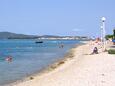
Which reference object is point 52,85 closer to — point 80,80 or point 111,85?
point 80,80

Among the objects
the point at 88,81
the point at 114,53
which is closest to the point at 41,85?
the point at 88,81

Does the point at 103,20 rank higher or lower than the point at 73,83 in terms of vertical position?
higher

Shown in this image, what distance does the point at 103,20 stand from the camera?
145 feet

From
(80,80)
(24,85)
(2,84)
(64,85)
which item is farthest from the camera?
(2,84)

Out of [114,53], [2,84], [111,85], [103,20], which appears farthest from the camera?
[103,20]

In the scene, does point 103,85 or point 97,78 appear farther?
point 97,78

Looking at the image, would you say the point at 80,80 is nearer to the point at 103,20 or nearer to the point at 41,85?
the point at 41,85

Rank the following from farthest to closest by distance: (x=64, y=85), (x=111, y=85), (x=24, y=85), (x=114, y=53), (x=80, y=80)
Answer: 1. (x=114, y=53)
2. (x=24, y=85)
3. (x=80, y=80)
4. (x=64, y=85)
5. (x=111, y=85)

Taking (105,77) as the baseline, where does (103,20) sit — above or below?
above

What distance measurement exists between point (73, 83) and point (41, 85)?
197cm

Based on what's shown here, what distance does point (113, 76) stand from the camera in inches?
738

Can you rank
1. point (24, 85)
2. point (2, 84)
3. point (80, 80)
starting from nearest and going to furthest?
1. point (80, 80)
2. point (24, 85)
3. point (2, 84)

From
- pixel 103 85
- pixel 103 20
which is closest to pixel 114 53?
pixel 103 20

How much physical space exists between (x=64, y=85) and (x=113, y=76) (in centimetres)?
304
